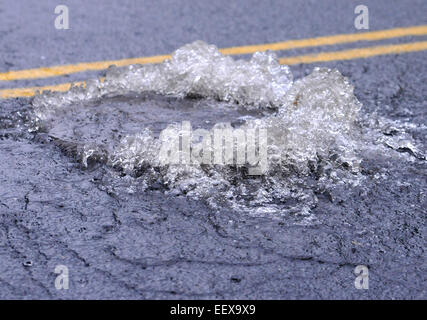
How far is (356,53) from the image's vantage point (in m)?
5.15

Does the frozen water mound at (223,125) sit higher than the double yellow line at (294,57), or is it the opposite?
the double yellow line at (294,57)

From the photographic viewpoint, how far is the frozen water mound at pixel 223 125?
3.18m

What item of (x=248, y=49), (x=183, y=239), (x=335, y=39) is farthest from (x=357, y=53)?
(x=183, y=239)

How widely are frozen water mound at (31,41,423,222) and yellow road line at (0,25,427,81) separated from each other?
0.41 m

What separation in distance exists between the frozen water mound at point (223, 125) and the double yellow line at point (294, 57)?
352 millimetres

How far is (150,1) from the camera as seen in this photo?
20.6 feet

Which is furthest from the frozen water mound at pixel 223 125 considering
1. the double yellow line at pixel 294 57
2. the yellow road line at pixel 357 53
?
the yellow road line at pixel 357 53

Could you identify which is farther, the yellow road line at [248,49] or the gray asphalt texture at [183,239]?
the yellow road line at [248,49]

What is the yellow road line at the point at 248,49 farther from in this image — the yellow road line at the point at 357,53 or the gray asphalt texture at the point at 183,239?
the gray asphalt texture at the point at 183,239

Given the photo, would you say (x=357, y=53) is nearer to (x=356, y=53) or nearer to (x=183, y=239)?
(x=356, y=53)

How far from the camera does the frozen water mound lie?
3184 millimetres

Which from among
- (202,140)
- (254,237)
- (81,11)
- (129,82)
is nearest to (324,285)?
(254,237)

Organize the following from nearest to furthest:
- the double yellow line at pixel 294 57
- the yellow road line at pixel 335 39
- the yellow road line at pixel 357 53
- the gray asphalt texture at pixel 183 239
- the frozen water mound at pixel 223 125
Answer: the gray asphalt texture at pixel 183 239, the frozen water mound at pixel 223 125, the double yellow line at pixel 294 57, the yellow road line at pixel 357 53, the yellow road line at pixel 335 39
